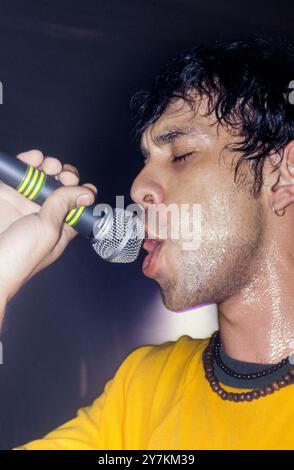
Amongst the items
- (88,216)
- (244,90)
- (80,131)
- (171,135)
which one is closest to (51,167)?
(88,216)

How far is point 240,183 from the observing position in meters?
1.05

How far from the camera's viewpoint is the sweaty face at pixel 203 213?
1.04 metres

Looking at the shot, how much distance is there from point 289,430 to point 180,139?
1.88 feet

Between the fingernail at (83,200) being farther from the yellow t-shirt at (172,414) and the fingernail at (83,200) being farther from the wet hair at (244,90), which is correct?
the yellow t-shirt at (172,414)

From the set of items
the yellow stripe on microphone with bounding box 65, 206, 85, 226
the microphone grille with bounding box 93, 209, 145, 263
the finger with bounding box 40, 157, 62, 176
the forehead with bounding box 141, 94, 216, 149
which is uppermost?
the forehead with bounding box 141, 94, 216, 149

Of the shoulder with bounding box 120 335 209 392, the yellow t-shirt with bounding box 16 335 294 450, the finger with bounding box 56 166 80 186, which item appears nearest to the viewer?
the yellow t-shirt with bounding box 16 335 294 450

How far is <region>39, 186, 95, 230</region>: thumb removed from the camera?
0.92m

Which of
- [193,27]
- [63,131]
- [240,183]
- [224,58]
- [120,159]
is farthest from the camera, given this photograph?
[120,159]

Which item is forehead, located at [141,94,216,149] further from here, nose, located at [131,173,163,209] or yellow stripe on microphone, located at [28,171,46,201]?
yellow stripe on microphone, located at [28,171,46,201]

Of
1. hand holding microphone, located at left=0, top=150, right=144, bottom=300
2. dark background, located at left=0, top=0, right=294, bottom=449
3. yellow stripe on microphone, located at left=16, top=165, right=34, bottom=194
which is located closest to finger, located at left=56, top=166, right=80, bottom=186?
hand holding microphone, located at left=0, top=150, right=144, bottom=300

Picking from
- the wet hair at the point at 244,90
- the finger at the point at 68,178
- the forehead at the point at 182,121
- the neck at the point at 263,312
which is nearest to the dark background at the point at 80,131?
the wet hair at the point at 244,90

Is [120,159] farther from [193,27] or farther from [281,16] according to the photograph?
[281,16]

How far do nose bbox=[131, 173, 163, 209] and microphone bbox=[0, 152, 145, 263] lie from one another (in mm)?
91

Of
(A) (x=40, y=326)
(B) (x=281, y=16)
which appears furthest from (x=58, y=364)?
(B) (x=281, y=16)
